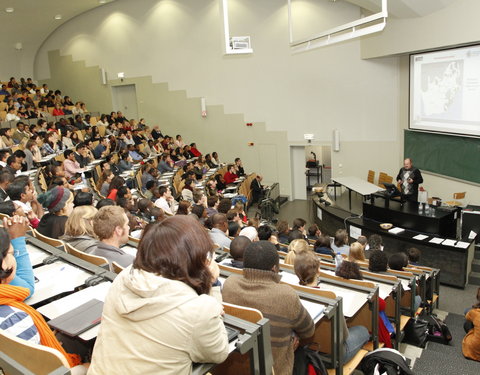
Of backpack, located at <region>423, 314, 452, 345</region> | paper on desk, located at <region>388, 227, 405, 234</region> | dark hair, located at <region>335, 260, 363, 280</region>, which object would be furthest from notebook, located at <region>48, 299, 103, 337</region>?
paper on desk, located at <region>388, 227, 405, 234</region>

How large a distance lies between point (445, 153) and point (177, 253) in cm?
1003

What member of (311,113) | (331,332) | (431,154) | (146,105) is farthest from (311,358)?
(146,105)

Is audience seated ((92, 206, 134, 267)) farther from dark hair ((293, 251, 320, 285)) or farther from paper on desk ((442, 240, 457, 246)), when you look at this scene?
paper on desk ((442, 240, 457, 246))

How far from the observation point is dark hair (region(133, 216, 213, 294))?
1.56 meters

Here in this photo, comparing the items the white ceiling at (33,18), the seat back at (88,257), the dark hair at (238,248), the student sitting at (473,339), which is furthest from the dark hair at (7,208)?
the white ceiling at (33,18)

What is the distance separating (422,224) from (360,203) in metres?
2.88

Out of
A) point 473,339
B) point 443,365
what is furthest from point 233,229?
point 473,339

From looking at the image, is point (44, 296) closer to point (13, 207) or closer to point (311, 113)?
point (13, 207)

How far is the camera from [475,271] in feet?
24.4

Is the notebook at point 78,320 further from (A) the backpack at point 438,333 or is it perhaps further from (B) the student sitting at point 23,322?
(A) the backpack at point 438,333

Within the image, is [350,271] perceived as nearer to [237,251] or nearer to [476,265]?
[237,251]

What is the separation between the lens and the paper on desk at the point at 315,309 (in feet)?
7.83

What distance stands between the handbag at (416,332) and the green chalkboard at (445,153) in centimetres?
607

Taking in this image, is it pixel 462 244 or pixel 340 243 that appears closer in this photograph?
pixel 340 243
